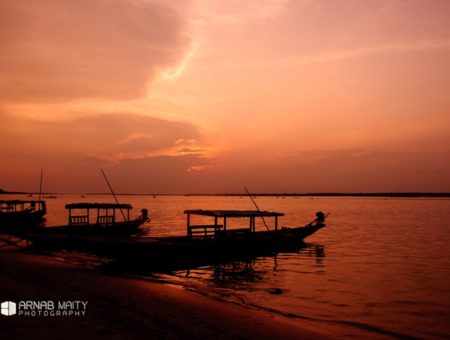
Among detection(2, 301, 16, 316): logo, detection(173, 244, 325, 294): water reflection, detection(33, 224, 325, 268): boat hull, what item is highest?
detection(2, 301, 16, 316): logo

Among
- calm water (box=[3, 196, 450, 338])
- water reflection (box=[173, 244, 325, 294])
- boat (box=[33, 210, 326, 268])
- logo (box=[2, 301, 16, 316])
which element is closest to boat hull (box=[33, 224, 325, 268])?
boat (box=[33, 210, 326, 268])

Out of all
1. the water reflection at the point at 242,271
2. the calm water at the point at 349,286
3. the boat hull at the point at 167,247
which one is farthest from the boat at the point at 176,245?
the calm water at the point at 349,286

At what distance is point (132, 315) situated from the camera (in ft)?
33.5

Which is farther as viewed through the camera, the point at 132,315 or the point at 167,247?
the point at 167,247

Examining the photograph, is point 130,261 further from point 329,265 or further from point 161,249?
point 329,265

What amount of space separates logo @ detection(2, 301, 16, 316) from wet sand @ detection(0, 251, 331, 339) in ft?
1.13

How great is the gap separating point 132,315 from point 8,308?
312 cm

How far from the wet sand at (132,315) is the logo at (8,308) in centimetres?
34

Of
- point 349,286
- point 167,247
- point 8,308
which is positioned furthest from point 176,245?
point 8,308

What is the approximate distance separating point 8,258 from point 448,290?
70.8 feet

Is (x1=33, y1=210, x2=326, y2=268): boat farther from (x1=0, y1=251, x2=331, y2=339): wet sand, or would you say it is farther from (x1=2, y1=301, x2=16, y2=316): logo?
(x1=2, y1=301, x2=16, y2=316): logo

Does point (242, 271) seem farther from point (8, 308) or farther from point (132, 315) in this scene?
point (8, 308)

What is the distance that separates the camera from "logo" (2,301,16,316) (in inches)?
368

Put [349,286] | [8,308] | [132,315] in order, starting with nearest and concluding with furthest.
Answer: [8,308] < [132,315] < [349,286]
